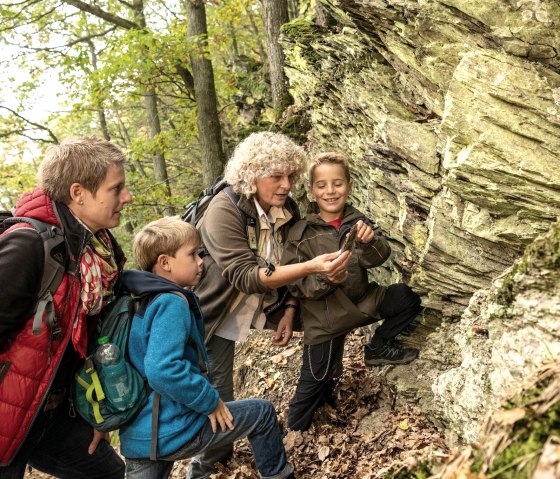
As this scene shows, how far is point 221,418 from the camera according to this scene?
3.42 metres

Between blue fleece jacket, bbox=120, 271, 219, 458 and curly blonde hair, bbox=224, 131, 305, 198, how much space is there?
4.26 feet

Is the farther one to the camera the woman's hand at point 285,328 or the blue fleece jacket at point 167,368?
the woman's hand at point 285,328

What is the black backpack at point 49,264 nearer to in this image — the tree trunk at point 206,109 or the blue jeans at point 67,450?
the blue jeans at point 67,450

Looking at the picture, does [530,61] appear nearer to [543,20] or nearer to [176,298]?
[543,20]

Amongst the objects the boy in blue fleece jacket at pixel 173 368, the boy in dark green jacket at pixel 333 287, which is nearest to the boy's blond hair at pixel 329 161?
the boy in dark green jacket at pixel 333 287

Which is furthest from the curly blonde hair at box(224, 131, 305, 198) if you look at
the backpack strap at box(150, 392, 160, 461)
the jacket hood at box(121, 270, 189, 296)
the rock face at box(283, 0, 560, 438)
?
the backpack strap at box(150, 392, 160, 461)

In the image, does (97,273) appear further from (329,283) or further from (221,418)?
(329,283)

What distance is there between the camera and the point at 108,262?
3.38 meters

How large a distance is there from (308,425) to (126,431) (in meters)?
2.31

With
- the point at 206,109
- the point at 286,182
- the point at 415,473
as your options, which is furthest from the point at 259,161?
the point at 206,109

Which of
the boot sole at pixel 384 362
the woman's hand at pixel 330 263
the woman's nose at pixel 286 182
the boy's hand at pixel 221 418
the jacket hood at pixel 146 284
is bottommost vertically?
the boot sole at pixel 384 362

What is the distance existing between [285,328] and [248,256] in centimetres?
103

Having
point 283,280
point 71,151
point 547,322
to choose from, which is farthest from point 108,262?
point 547,322

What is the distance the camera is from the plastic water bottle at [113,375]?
122 inches
